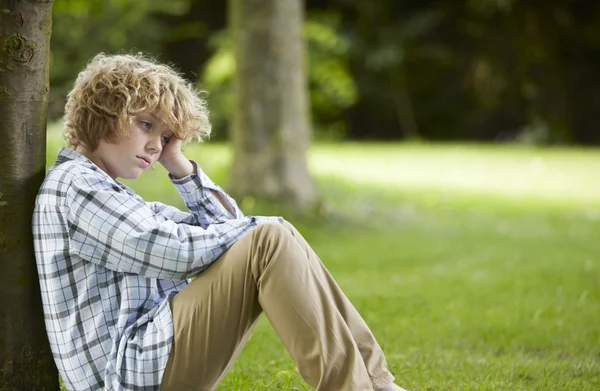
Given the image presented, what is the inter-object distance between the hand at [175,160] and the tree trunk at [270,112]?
20.1ft

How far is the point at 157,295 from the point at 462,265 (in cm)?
536

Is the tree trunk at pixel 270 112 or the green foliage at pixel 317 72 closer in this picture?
the tree trunk at pixel 270 112

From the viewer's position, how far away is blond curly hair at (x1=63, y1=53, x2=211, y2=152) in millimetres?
3156

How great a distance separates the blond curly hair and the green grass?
1.35 meters

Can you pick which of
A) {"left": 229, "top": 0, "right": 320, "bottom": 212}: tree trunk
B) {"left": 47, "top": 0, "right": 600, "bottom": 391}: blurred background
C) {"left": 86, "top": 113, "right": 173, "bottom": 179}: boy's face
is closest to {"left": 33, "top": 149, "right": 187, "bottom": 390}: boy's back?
{"left": 86, "top": 113, "right": 173, "bottom": 179}: boy's face

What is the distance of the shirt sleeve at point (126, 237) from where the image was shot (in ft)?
9.59

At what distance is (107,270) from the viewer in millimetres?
3041

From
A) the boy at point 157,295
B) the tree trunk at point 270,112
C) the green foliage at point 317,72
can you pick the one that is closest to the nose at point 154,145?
the boy at point 157,295

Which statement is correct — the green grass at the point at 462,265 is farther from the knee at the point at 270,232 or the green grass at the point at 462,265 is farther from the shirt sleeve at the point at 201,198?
the knee at the point at 270,232

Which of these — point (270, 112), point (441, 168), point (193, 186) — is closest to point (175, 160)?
point (193, 186)

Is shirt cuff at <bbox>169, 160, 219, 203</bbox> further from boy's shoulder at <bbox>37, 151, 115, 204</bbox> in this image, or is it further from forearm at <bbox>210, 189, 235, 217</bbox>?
boy's shoulder at <bbox>37, 151, 115, 204</bbox>

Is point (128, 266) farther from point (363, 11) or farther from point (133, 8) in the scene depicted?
point (363, 11)

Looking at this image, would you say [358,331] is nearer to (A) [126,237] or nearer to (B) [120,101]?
(A) [126,237]

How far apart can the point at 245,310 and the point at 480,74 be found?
22.4m
